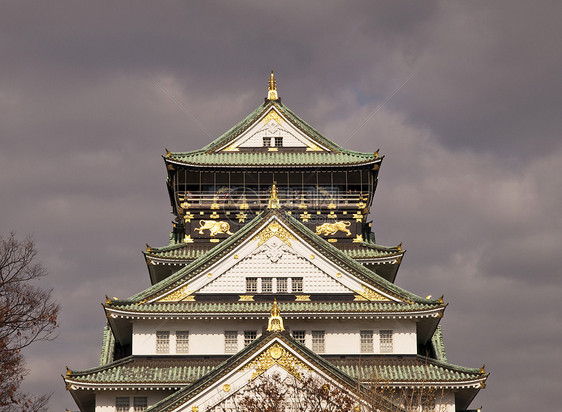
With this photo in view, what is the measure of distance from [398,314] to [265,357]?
993cm

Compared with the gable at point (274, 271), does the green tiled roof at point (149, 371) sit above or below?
below

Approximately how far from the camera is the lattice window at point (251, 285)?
5622cm

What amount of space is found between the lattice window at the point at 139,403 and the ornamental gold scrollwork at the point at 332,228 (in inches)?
631

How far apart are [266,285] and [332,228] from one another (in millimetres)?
9225

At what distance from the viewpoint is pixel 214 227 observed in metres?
64.5

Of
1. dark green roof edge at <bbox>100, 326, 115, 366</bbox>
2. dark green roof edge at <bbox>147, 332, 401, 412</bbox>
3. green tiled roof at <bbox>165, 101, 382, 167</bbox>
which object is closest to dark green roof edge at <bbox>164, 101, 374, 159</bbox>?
green tiled roof at <bbox>165, 101, 382, 167</bbox>

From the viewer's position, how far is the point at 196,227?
212 feet

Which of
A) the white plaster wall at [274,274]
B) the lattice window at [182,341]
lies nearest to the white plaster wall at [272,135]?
the white plaster wall at [274,274]

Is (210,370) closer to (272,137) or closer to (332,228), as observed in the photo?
(332,228)

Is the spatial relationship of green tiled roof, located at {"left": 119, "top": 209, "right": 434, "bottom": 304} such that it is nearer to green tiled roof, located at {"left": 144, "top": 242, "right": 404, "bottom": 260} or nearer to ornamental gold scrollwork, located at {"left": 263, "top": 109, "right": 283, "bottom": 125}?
green tiled roof, located at {"left": 144, "top": 242, "right": 404, "bottom": 260}

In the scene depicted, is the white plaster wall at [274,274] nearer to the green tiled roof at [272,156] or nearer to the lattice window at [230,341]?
the lattice window at [230,341]

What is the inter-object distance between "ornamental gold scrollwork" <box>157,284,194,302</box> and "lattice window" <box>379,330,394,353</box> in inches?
385

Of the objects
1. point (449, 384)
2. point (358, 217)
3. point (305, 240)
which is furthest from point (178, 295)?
point (358, 217)

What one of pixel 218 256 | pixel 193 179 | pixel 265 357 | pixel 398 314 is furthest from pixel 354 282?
pixel 193 179
